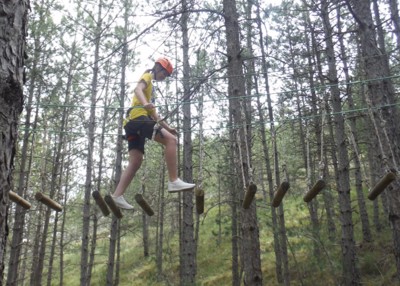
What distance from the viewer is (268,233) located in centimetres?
2123

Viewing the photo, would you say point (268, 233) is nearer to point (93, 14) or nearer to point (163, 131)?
point (93, 14)

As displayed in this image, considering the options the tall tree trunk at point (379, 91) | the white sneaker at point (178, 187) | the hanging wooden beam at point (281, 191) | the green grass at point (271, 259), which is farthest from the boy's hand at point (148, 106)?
the green grass at point (271, 259)

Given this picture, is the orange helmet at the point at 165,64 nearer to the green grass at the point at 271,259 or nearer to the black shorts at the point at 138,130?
the black shorts at the point at 138,130

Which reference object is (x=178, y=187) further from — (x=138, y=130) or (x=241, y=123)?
(x=241, y=123)

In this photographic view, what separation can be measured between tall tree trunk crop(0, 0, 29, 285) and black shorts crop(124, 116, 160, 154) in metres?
2.55

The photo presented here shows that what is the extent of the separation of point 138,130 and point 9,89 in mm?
2729

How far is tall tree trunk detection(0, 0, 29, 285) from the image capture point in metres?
1.84

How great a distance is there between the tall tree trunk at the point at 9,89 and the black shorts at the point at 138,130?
2.55 m

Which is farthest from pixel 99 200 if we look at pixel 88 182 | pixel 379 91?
pixel 88 182

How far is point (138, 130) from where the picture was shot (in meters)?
4.60

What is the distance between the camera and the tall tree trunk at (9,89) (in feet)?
6.02

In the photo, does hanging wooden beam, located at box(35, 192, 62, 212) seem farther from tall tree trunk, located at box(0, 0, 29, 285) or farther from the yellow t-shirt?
tall tree trunk, located at box(0, 0, 29, 285)

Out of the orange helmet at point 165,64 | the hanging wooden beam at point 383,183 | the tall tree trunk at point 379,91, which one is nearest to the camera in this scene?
the hanging wooden beam at point 383,183

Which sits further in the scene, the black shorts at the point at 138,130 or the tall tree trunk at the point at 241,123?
the tall tree trunk at the point at 241,123
